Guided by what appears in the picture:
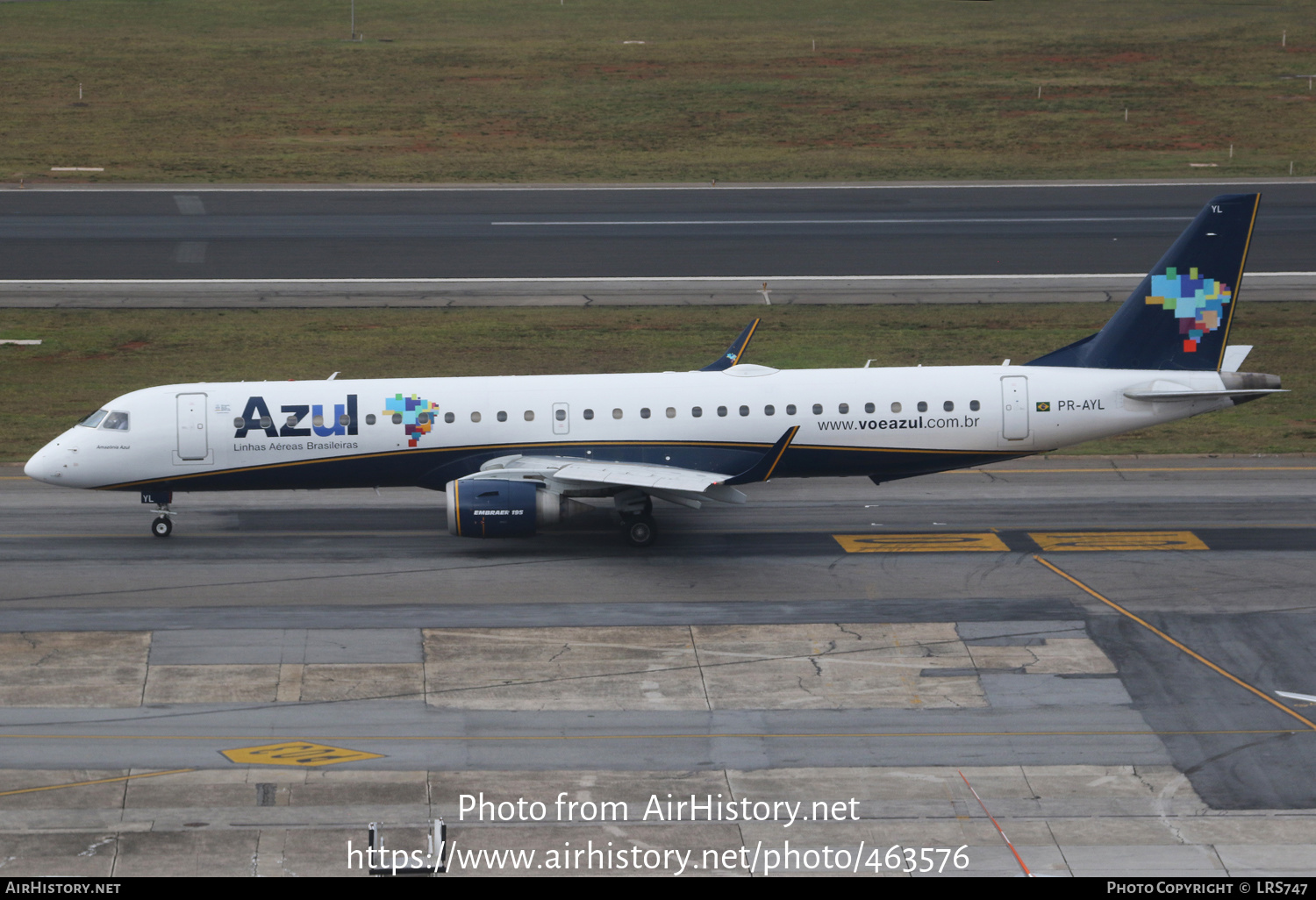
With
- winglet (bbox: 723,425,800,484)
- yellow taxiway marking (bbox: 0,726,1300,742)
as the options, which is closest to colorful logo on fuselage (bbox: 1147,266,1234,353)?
winglet (bbox: 723,425,800,484)

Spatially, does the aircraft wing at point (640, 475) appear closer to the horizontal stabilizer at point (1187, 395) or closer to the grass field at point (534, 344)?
the horizontal stabilizer at point (1187, 395)

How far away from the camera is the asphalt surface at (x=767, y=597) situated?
21688 millimetres

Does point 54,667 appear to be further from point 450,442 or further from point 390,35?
point 390,35

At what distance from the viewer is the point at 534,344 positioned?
4681 cm

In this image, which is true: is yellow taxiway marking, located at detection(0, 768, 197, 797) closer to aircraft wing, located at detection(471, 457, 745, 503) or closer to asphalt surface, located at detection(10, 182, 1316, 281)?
aircraft wing, located at detection(471, 457, 745, 503)

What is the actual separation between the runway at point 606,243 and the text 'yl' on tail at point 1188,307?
19.2 metres

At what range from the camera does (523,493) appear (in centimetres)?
2972

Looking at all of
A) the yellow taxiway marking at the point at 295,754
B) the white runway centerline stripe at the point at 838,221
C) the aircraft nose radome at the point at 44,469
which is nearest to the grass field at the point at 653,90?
the white runway centerline stripe at the point at 838,221

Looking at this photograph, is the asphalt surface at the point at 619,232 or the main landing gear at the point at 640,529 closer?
the main landing gear at the point at 640,529

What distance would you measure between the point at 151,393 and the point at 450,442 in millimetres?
6988

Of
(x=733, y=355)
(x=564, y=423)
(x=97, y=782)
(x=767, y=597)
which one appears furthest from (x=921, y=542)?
(x=97, y=782)

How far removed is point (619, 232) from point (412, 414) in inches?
1224

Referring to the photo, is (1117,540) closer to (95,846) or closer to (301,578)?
(301,578)

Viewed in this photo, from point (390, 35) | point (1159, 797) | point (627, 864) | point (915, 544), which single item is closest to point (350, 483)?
point (915, 544)
